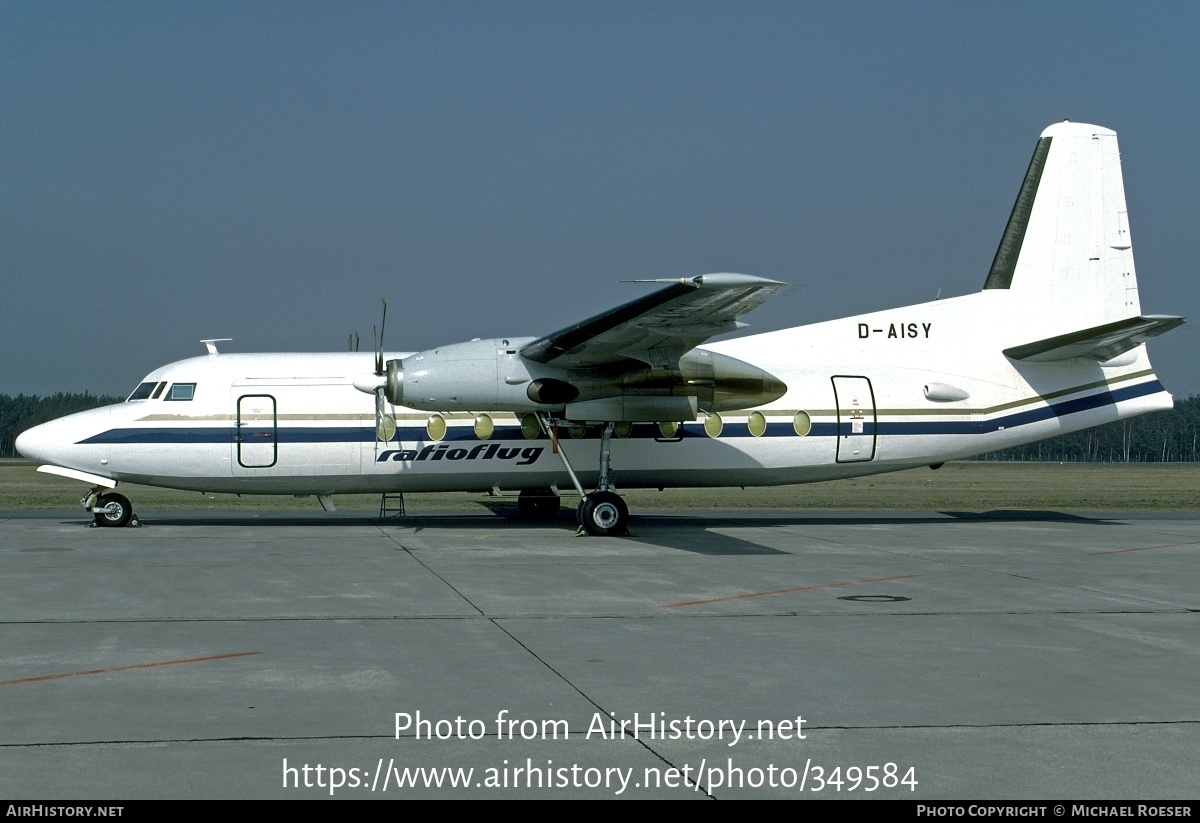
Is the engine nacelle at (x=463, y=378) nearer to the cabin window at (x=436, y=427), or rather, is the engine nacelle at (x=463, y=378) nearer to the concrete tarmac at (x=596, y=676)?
the cabin window at (x=436, y=427)

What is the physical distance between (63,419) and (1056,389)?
734 inches

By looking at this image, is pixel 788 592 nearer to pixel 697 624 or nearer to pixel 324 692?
pixel 697 624

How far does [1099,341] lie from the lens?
20469 mm

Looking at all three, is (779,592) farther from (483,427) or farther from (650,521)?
(650,521)

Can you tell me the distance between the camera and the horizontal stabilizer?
1936 cm

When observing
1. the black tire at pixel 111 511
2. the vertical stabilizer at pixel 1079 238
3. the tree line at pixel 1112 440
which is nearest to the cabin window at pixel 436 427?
the black tire at pixel 111 511

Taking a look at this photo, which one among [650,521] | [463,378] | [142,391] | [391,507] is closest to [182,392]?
[142,391]

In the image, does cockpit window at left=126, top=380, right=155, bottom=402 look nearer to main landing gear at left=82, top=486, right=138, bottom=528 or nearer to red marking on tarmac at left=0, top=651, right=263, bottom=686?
main landing gear at left=82, top=486, right=138, bottom=528

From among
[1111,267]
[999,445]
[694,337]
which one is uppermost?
[1111,267]

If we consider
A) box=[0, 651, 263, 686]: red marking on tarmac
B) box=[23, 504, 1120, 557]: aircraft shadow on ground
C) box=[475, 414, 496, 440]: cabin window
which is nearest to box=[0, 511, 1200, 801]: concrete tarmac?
box=[0, 651, 263, 686]: red marking on tarmac

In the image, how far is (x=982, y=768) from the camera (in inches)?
217

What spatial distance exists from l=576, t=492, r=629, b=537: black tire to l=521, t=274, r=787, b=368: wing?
240 cm

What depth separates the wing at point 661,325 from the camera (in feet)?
47.6

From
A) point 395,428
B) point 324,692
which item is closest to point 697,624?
point 324,692
